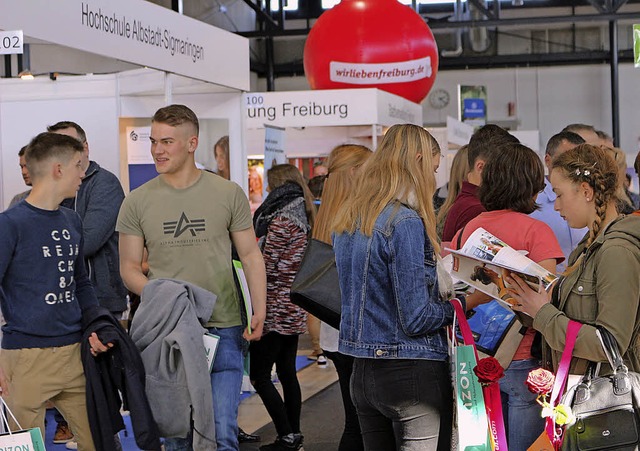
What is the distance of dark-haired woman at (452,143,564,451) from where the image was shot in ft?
9.23

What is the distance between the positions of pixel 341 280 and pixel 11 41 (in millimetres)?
1674

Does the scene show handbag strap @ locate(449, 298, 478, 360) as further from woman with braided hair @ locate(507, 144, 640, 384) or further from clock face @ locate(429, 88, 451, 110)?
clock face @ locate(429, 88, 451, 110)

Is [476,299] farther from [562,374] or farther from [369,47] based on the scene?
[369,47]

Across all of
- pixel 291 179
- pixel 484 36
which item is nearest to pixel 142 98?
pixel 291 179

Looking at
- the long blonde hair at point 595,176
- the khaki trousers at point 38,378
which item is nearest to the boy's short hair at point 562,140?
the long blonde hair at point 595,176

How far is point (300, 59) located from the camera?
2081 cm

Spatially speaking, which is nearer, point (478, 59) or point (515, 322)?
point (515, 322)

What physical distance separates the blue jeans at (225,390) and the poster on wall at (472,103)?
14.0 meters

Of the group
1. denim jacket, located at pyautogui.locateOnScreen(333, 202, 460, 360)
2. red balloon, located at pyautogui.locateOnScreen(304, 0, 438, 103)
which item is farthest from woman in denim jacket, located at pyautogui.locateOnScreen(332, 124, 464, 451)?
red balloon, located at pyautogui.locateOnScreen(304, 0, 438, 103)

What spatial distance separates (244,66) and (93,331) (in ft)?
9.98

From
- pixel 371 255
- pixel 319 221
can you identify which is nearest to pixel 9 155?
pixel 319 221

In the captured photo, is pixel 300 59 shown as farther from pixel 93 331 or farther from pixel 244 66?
pixel 93 331

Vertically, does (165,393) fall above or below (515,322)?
below

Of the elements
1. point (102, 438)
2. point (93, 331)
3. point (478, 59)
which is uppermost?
point (478, 59)
